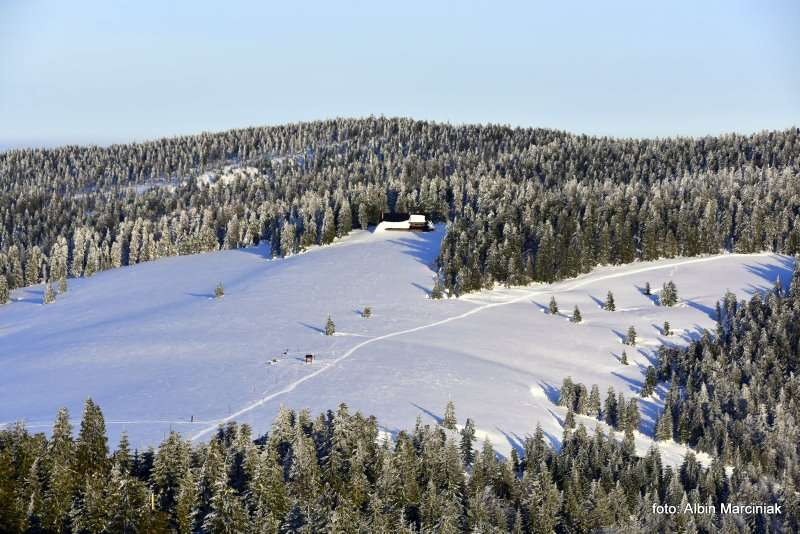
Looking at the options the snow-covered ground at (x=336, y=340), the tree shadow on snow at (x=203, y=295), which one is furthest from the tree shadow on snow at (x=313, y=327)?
the tree shadow on snow at (x=203, y=295)

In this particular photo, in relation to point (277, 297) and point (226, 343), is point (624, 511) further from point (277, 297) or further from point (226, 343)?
point (277, 297)

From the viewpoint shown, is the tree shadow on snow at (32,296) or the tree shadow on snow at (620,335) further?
the tree shadow on snow at (32,296)

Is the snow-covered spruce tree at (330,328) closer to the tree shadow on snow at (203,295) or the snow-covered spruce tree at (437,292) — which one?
the snow-covered spruce tree at (437,292)

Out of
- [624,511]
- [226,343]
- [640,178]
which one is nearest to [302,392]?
[226,343]

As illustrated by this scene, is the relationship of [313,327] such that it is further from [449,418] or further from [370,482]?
[370,482]

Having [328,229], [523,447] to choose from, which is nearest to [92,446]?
[523,447]
